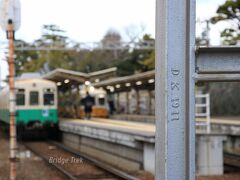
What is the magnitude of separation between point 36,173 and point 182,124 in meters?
8.69

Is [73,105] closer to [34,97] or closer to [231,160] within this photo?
[34,97]

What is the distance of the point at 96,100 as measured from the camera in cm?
Answer: 3647

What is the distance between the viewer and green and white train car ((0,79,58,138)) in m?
22.2

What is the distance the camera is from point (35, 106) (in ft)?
73.7

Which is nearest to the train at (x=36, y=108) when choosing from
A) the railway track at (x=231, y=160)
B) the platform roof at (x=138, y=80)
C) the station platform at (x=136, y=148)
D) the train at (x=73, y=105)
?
the train at (x=73, y=105)

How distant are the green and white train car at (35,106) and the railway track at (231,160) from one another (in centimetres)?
914

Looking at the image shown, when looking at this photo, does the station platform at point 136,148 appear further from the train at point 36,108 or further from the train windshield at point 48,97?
the train windshield at point 48,97

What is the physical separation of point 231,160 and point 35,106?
1052cm

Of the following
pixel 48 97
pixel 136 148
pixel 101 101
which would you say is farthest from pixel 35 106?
pixel 101 101

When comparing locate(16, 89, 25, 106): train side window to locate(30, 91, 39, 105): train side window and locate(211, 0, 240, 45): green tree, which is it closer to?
locate(30, 91, 39, 105): train side window

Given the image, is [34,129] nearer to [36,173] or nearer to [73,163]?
[73,163]

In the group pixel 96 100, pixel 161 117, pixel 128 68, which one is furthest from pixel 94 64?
pixel 161 117

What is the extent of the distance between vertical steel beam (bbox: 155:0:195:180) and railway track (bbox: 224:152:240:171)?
10.1m

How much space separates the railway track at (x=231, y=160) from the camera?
1338cm
